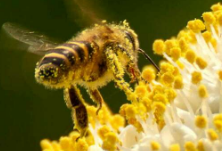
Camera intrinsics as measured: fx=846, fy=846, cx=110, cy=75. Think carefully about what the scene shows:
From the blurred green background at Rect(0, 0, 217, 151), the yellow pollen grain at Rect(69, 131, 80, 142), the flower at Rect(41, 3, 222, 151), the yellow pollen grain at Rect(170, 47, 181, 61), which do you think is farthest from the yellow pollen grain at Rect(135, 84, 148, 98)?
the blurred green background at Rect(0, 0, 217, 151)

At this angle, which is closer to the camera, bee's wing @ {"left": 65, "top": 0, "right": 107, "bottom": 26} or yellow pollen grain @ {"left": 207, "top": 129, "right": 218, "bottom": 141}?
yellow pollen grain @ {"left": 207, "top": 129, "right": 218, "bottom": 141}

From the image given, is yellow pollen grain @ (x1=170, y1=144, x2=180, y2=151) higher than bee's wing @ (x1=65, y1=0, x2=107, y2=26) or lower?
lower

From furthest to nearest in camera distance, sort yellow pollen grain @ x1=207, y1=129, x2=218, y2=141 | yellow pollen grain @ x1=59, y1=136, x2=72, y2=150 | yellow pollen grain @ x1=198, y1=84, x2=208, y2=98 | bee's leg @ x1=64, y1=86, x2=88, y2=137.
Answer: yellow pollen grain @ x1=59, y1=136, x2=72, y2=150, bee's leg @ x1=64, y1=86, x2=88, y2=137, yellow pollen grain @ x1=198, y1=84, x2=208, y2=98, yellow pollen grain @ x1=207, y1=129, x2=218, y2=141

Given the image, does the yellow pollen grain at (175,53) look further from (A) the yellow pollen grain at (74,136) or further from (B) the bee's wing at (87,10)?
(A) the yellow pollen grain at (74,136)

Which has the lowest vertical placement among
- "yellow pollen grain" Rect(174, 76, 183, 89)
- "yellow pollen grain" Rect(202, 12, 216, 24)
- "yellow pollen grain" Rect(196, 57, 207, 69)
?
"yellow pollen grain" Rect(174, 76, 183, 89)

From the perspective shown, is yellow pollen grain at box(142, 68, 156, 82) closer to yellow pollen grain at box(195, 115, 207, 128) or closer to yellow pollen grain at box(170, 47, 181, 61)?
yellow pollen grain at box(170, 47, 181, 61)

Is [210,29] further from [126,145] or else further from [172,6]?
[172,6]

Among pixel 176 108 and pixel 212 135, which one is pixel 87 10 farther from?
pixel 212 135
